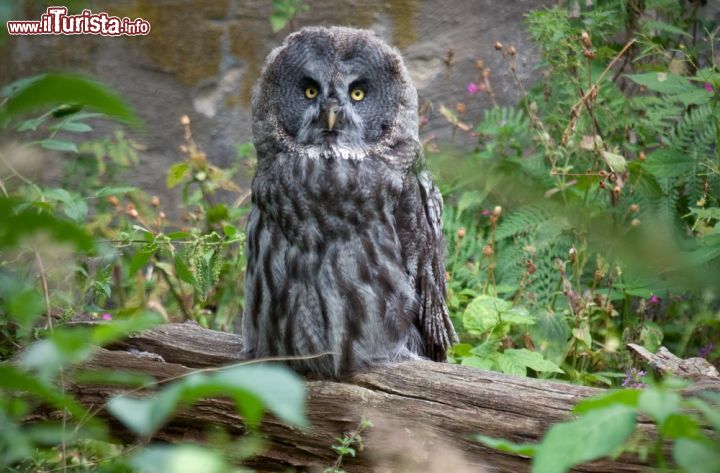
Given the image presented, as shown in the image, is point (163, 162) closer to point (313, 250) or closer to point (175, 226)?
point (175, 226)

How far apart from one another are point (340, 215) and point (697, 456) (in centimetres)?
196

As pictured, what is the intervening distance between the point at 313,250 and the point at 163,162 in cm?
245

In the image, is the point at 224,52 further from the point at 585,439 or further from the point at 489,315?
the point at 585,439

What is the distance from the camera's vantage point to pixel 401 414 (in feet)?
7.88

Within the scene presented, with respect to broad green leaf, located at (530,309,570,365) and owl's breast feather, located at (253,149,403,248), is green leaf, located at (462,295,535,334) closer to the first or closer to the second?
broad green leaf, located at (530,309,570,365)

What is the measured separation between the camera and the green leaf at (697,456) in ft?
2.40

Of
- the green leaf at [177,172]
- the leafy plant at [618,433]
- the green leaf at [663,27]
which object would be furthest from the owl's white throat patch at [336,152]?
the leafy plant at [618,433]

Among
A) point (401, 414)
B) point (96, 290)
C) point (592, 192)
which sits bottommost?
point (401, 414)

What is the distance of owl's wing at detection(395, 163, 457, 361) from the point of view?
109 inches

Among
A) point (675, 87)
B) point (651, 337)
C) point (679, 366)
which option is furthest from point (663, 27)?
point (679, 366)

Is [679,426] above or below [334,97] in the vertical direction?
below

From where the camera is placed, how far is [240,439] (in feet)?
8.00

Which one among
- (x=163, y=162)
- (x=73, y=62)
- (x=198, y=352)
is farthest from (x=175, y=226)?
(x=198, y=352)

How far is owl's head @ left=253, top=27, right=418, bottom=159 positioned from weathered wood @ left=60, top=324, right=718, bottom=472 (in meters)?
0.71
